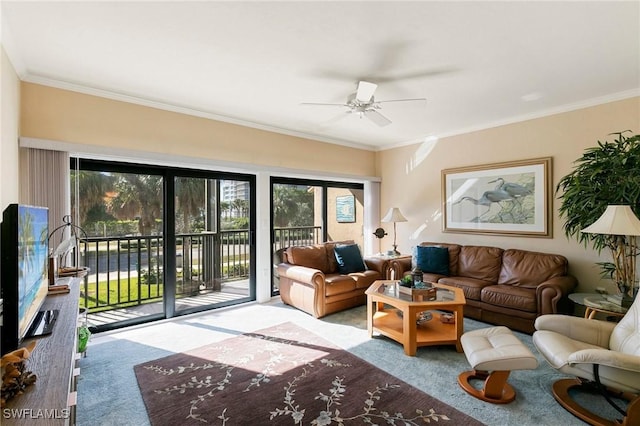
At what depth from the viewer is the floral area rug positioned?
2010 millimetres

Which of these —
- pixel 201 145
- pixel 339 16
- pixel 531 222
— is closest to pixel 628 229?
pixel 531 222

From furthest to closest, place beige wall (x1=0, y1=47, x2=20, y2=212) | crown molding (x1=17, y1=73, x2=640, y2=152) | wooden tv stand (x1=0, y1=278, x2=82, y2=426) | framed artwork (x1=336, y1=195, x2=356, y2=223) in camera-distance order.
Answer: framed artwork (x1=336, y1=195, x2=356, y2=223), crown molding (x1=17, y1=73, x2=640, y2=152), beige wall (x1=0, y1=47, x2=20, y2=212), wooden tv stand (x1=0, y1=278, x2=82, y2=426)

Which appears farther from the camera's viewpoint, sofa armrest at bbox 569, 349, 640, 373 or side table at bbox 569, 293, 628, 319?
side table at bbox 569, 293, 628, 319

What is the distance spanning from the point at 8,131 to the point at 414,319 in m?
3.78

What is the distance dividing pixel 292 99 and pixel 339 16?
1.54 meters

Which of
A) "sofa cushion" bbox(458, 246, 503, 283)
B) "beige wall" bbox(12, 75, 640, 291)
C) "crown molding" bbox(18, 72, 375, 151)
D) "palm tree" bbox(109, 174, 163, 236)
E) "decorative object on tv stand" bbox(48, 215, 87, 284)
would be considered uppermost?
"crown molding" bbox(18, 72, 375, 151)

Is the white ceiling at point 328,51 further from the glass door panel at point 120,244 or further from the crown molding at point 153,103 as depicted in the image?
the glass door panel at point 120,244

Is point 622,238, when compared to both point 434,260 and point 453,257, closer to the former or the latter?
point 453,257

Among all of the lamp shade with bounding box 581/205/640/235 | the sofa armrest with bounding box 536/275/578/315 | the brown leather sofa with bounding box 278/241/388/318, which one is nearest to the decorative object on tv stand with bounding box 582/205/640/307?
the lamp shade with bounding box 581/205/640/235

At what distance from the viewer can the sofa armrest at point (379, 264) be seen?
181 inches

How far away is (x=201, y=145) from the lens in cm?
389

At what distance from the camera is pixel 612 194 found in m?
2.90

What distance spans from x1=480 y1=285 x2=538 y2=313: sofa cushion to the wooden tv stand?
382 centimetres

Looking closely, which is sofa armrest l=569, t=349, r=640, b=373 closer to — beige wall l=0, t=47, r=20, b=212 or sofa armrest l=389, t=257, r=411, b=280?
sofa armrest l=389, t=257, r=411, b=280
